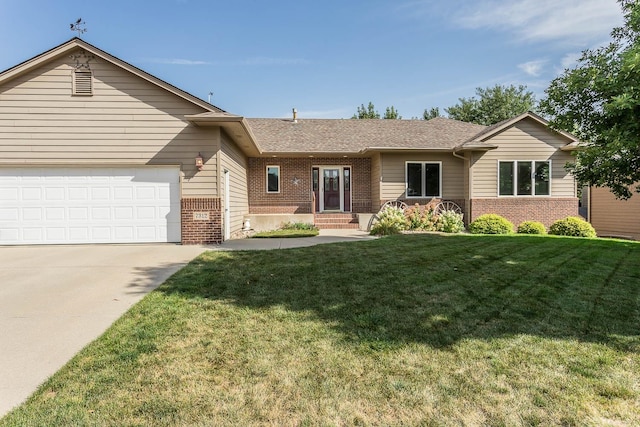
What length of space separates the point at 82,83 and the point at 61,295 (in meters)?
6.95

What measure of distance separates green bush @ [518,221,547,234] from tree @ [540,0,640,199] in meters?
6.40

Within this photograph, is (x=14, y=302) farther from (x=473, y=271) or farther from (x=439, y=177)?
(x=439, y=177)

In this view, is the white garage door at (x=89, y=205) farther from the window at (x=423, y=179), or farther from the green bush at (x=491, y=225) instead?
the green bush at (x=491, y=225)

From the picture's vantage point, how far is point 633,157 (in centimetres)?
663

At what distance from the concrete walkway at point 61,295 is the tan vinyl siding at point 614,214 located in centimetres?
1582

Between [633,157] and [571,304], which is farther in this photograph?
[633,157]

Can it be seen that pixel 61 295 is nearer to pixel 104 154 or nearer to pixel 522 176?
pixel 104 154

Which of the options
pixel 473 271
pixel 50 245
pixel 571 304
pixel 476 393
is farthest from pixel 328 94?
pixel 476 393

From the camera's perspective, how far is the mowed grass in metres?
2.29

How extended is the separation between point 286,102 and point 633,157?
2041 cm

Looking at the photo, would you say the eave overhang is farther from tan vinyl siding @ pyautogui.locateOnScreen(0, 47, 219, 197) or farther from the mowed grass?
the mowed grass

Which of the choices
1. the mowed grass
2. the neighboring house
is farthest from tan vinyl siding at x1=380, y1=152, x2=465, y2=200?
the mowed grass

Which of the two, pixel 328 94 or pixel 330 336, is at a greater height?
pixel 328 94

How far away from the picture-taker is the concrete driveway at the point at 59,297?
9.78 feet
